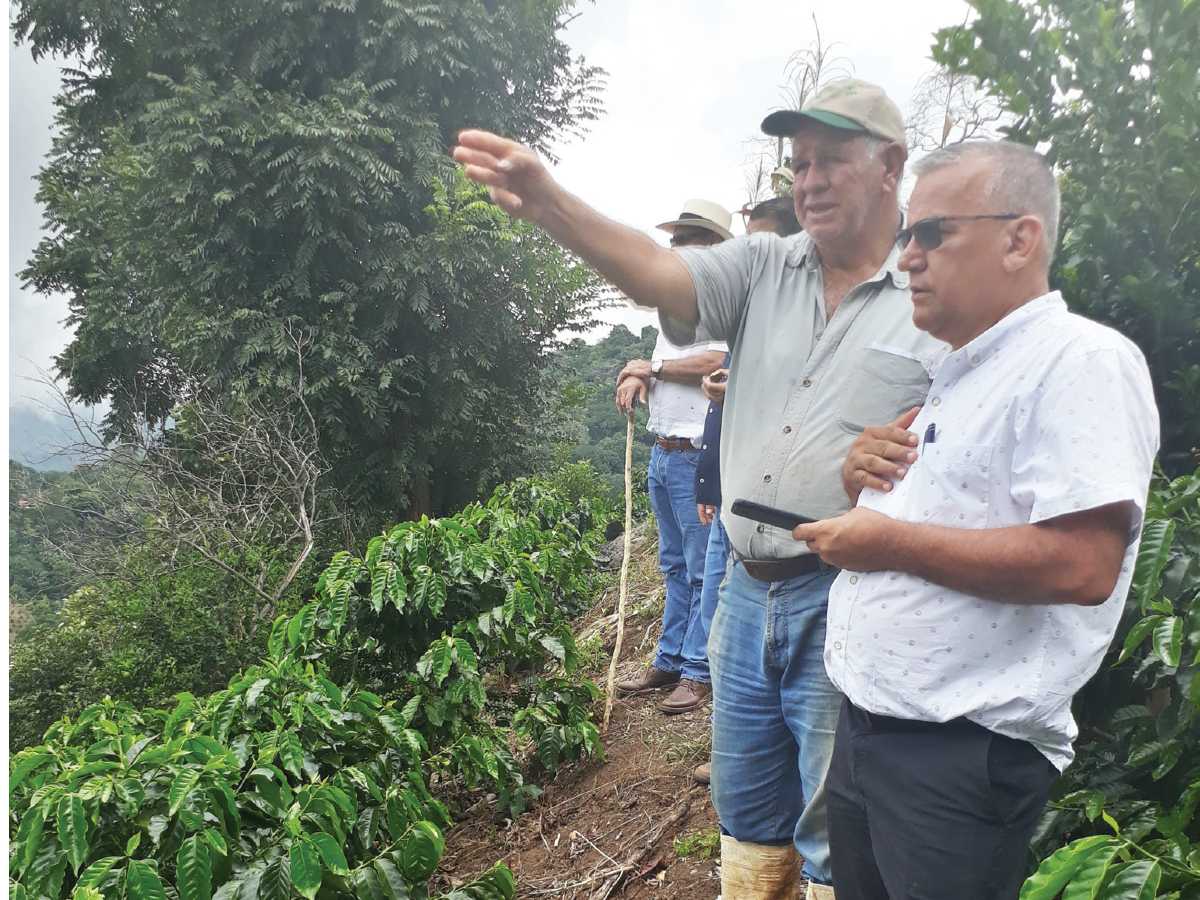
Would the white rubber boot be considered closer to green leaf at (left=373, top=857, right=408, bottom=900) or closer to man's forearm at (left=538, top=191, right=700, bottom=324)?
green leaf at (left=373, top=857, right=408, bottom=900)

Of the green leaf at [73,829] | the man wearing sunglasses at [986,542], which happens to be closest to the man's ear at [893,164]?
the man wearing sunglasses at [986,542]

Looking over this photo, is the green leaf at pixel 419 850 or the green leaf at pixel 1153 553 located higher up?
the green leaf at pixel 1153 553

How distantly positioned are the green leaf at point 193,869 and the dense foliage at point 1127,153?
2336 mm

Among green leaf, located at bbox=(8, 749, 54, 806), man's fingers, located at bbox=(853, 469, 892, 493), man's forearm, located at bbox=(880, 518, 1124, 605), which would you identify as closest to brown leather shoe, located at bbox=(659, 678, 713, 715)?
green leaf, located at bbox=(8, 749, 54, 806)

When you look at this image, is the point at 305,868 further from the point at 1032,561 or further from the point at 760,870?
the point at 1032,561

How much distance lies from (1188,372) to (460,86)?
495 inches

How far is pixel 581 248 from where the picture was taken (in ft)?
4.60

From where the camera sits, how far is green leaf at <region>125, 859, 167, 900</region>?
5.56 ft

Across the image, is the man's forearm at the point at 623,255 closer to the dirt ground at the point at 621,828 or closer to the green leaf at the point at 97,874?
the green leaf at the point at 97,874

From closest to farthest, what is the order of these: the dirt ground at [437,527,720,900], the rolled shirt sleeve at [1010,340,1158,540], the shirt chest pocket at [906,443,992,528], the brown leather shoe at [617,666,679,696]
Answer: the rolled shirt sleeve at [1010,340,1158,540]
the shirt chest pocket at [906,443,992,528]
the dirt ground at [437,527,720,900]
the brown leather shoe at [617,666,679,696]

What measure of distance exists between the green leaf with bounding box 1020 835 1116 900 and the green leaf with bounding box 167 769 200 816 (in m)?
1.63

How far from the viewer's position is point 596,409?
58.2 ft

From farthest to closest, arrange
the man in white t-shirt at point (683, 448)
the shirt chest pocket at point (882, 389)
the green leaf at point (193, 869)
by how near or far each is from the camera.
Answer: the man in white t-shirt at point (683, 448), the green leaf at point (193, 869), the shirt chest pocket at point (882, 389)

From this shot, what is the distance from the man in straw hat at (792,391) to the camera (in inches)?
62.0
